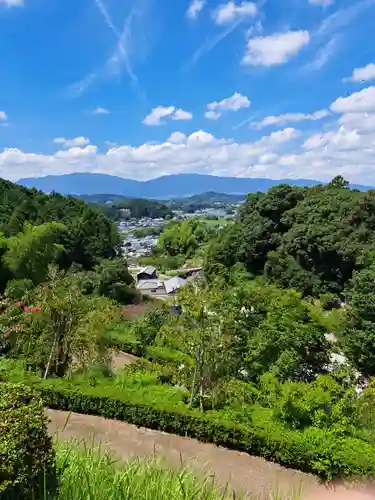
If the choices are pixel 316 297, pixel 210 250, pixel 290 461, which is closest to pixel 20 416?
pixel 290 461

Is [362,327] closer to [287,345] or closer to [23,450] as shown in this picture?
[287,345]

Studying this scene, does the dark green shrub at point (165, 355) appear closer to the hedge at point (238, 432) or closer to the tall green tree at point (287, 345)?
the tall green tree at point (287, 345)

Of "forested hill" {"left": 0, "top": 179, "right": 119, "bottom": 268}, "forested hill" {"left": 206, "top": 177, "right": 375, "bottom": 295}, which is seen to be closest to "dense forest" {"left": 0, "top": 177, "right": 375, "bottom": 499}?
"forested hill" {"left": 206, "top": 177, "right": 375, "bottom": 295}

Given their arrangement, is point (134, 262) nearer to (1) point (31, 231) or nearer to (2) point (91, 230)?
(2) point (91, 230)

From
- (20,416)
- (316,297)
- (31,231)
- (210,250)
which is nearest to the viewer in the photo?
(20,416)

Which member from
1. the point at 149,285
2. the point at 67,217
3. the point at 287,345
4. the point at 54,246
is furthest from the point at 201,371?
the point at 67,217

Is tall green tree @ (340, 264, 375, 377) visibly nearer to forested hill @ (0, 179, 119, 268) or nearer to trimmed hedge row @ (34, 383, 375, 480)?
trimmed hedge row @ (34, 383, 375, 480)
